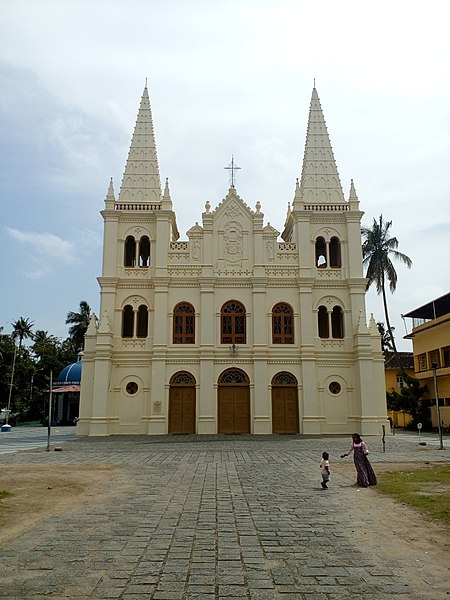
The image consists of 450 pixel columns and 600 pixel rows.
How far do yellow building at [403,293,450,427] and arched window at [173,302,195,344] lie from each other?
589 inches

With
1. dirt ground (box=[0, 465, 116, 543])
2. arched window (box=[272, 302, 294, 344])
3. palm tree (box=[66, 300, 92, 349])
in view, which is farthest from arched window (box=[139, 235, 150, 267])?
palm tree (box=[66, 300, 92, 349])

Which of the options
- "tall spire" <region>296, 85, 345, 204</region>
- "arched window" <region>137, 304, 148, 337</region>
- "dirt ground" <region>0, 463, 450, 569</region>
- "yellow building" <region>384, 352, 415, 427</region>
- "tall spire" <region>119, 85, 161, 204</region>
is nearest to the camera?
"dirt ground" <region>0, 463, 450, 569</region>

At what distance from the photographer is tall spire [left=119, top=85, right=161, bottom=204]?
1265 inches

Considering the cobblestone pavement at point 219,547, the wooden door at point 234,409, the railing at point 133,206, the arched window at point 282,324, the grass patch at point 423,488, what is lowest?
the cobblestone pavement at point 219,547

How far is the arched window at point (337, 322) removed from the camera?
31.1 metres

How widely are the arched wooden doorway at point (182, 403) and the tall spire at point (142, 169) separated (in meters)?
10.7

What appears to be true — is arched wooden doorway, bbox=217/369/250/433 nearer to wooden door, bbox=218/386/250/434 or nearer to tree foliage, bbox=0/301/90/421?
wooden door, bbox=218/386/250/434

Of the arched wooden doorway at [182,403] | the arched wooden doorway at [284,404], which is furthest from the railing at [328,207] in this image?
the arched wooden doorway at [182,403]

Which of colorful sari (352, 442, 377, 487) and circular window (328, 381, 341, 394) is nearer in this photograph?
colorful sari (352, 442, 377, 487)

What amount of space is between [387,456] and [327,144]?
22.2m

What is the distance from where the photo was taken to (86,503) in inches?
378

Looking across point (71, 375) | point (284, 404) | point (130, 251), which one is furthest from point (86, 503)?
point (71, 375)

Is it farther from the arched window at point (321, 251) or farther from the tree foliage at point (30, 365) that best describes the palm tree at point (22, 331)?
the arched window at point (321, 251)

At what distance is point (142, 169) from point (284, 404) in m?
16.5
